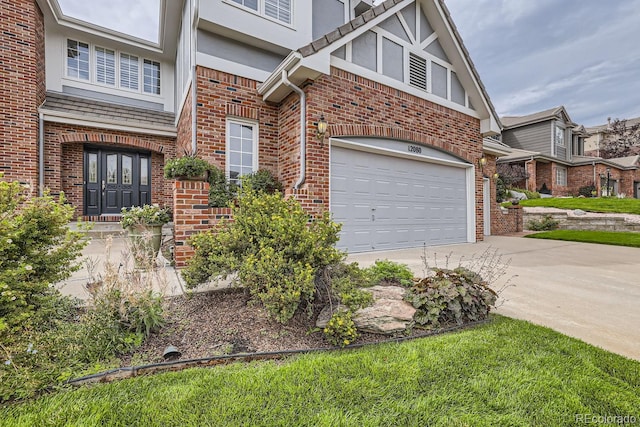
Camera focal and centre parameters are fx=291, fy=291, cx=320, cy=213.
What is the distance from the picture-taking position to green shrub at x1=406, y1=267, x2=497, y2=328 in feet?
8.68

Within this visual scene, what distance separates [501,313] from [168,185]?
9271 millimetres

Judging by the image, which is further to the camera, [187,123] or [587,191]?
[587,191]

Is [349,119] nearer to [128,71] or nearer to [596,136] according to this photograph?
[128,71]

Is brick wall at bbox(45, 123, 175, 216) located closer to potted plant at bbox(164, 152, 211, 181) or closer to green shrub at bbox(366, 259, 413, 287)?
potted plant at bbox(164, 152, 211, 181)

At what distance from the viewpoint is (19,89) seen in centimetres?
708

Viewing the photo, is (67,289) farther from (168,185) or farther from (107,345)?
(168,185)

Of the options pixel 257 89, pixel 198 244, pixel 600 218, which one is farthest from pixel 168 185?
pixel 600 218

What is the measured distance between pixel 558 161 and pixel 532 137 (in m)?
2.79

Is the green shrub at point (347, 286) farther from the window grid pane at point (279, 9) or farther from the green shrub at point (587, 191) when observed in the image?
the green shrub at point (587, 191)

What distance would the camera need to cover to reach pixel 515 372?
1.90 meters

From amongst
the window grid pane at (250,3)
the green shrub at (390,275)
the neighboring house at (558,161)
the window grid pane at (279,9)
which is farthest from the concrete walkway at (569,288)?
the neighboring house at (558,161)

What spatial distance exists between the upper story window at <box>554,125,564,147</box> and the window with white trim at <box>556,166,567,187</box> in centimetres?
181


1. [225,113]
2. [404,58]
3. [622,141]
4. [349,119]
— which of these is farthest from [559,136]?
[225,113]

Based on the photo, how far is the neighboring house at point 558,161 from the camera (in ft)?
64.6
